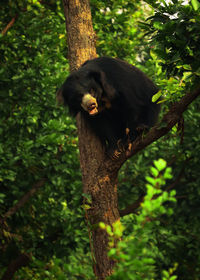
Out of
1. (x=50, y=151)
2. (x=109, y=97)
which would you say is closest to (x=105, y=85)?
(x=109, y=97)

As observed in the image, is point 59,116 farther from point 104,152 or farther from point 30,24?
point 104,152

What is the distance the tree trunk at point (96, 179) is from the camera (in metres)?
3.12

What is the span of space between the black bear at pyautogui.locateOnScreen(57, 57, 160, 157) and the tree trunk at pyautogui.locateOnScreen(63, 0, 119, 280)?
0.11 meters

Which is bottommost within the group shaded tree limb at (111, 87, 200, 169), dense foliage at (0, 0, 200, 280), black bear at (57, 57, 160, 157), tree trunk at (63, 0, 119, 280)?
dense foliage at (0, 0, 200, 280)

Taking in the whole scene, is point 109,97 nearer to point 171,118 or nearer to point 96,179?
point 96,179

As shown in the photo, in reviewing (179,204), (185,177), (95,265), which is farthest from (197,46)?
(179,204)

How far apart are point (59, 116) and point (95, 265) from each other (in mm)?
2911

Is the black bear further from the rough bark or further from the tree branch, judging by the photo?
the tree branch

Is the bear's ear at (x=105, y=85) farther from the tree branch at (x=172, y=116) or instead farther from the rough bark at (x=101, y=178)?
the tree branch at (x=172, y=116)

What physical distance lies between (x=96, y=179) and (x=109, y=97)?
0.79 meters

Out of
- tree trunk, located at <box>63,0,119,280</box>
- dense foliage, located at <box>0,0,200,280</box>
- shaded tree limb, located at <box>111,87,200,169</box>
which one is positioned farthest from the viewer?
dense foliage, located at <box>0,0,200,280</box>

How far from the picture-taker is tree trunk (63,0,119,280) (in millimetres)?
3120

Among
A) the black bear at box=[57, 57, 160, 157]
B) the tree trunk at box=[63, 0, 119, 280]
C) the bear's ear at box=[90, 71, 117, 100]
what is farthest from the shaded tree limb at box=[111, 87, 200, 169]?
the bear's ear at box=[90, 71, 117, 100]

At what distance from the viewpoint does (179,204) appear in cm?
772
